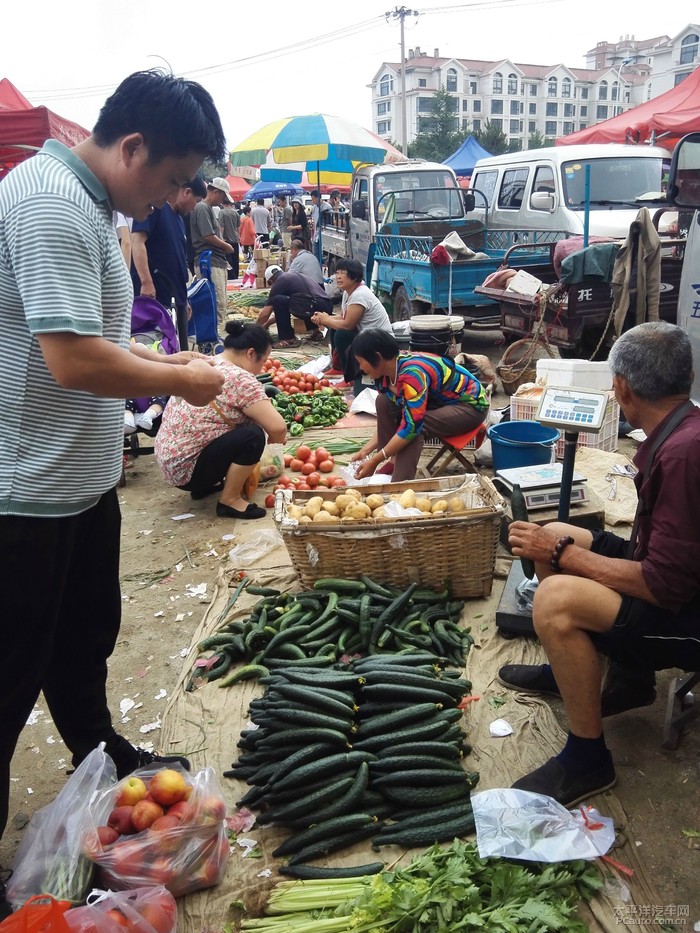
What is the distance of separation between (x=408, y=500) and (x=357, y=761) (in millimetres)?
1870

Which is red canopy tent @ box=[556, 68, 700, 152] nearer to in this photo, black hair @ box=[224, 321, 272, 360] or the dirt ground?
black hair @ box=[224, 321, 272, 360]

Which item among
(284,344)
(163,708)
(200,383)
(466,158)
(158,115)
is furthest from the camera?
(466,158)

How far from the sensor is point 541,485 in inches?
172

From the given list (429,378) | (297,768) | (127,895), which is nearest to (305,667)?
(297,768)

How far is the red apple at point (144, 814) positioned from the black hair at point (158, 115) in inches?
77.1

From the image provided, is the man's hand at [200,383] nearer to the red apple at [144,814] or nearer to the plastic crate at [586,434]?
the red apple at [144,814]

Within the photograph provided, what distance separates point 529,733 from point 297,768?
1.05 metres

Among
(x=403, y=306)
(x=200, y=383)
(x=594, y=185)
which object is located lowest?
A: (x=403, y=306)

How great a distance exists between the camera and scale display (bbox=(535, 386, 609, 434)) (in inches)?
121

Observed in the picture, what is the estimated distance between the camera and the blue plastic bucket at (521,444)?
5328mm

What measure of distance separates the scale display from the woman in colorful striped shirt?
2038mm

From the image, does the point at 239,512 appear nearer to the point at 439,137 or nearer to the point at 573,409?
the point at 573,409

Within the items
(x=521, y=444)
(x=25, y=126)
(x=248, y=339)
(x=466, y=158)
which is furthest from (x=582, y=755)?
(x=466, y=158)

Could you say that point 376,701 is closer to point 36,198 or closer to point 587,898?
point 587,898
